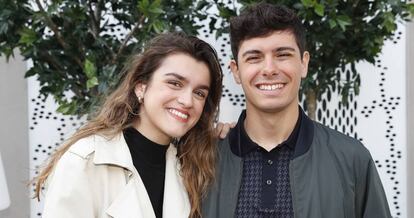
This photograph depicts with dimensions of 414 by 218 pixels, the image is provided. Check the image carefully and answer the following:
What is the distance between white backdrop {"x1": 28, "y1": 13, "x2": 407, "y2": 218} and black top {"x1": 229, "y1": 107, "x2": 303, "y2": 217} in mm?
1946

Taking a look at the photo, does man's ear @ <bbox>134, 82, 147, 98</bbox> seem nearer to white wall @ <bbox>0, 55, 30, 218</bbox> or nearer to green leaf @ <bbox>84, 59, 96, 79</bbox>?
green leaf @ <bbox>84, 59, 96, 79</bbox>

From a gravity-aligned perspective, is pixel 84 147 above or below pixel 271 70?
below

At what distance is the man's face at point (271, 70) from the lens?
7.59ft

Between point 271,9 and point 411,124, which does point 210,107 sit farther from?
point 411,124

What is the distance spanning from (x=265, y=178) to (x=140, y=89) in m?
0.62

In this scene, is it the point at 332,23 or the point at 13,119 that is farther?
the point at 13,119

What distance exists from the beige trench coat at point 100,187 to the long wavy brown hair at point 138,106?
0.08 metres

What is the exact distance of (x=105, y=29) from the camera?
3.40 m

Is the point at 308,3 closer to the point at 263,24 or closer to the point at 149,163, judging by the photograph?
the point at 263,24

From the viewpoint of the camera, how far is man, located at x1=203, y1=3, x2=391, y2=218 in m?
2.27

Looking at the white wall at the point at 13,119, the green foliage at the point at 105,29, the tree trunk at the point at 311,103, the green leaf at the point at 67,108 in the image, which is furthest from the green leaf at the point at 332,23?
the white wall at the point at 13,119

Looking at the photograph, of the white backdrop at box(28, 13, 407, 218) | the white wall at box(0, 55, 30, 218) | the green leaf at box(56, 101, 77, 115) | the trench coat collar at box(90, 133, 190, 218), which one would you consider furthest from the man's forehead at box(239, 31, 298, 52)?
the white wall at box(0, 55, 30, 218)

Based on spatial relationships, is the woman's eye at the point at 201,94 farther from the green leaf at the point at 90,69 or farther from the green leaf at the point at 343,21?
the green leaf at the point at 343,21

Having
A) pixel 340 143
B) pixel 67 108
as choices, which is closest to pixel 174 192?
pixel 340 143
